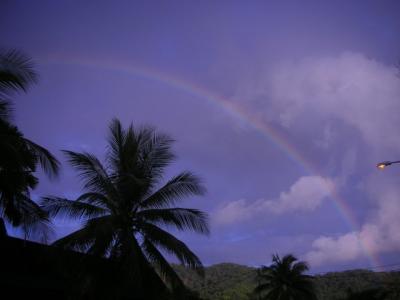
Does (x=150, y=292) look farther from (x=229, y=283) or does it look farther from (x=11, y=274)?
(x=229, y=283)

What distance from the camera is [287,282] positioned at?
38656 millimetres

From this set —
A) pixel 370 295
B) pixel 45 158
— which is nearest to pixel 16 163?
pixel 45 158

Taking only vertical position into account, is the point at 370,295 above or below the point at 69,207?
below

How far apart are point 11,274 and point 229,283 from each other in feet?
216

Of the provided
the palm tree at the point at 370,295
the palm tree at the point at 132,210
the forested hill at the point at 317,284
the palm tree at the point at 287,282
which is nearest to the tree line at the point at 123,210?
the palm tree at the point at 132,210

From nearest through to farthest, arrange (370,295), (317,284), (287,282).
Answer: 1. (370,295)
2. (287,282)
3. (317,284)

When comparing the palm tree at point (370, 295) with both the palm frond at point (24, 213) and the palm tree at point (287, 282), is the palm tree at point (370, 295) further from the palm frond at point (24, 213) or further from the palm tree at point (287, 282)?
the palm frond at point (24, 213)

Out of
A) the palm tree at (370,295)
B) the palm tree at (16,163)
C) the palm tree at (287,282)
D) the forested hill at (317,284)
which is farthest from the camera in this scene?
the forested hill at (317,284)

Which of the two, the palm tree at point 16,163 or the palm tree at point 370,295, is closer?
the palm tree at point 16,163

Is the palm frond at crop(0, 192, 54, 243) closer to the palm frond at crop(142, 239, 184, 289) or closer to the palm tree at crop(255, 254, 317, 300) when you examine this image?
the palm frond at crop(142, 239, 184, 289)

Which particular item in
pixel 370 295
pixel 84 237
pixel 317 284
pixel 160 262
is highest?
pixel 84 237

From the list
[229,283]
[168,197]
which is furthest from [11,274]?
[229,283]

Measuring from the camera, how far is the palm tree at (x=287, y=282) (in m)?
38.0

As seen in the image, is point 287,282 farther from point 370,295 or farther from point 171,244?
point 171,244
